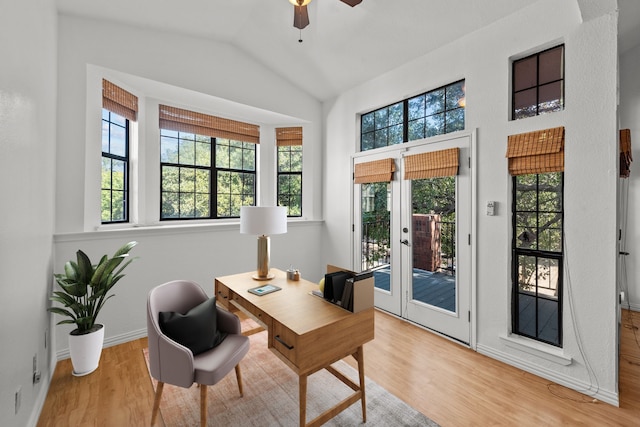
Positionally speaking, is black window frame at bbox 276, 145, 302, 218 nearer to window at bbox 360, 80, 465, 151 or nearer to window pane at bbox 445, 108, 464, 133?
window at bbox 360, 80, 465, 151

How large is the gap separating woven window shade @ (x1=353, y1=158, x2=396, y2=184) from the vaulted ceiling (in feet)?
3.74

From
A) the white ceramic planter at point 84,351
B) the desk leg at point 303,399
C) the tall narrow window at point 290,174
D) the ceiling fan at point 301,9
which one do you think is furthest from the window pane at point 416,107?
the white ceramic planter at point 84,351

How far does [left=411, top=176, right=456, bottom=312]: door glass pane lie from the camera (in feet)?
9.79

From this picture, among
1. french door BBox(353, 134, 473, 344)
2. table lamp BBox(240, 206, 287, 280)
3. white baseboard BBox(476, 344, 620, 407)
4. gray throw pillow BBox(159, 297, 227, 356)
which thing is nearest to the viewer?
gray throw pillow BBox(159, 297, 227, 356)

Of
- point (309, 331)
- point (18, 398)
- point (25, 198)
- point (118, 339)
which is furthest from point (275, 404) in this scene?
point (25, 198)

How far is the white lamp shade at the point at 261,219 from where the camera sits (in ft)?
7.81

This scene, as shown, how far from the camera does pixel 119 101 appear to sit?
118 inches

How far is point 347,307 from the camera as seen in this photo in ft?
5.81

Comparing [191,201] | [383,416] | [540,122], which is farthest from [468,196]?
[191,201]

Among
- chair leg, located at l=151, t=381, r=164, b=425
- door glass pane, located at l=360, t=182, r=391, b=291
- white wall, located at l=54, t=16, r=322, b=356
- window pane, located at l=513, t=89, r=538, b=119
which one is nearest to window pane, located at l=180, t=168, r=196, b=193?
white wall, located at l=54, t=16, r=322, b=356

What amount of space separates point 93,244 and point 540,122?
4.17 meters

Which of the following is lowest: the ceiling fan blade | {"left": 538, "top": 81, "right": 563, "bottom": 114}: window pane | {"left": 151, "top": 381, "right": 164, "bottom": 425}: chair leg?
{"left": 151, "top": 381, "right": 164, "bottom": 425}: chair leg

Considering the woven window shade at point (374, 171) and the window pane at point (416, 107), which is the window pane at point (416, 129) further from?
the woven window shade at point (374, 171)

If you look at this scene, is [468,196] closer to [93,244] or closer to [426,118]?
[426,118]
